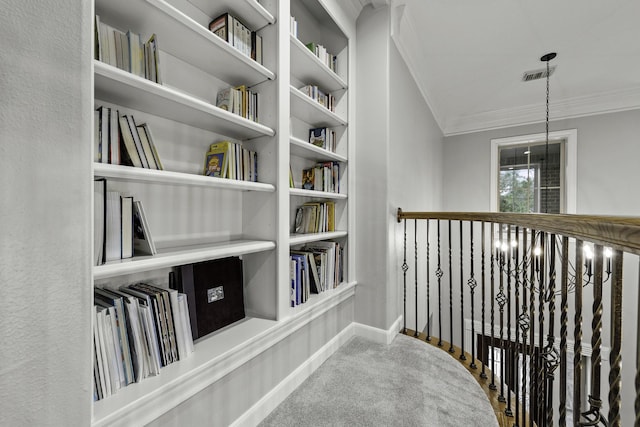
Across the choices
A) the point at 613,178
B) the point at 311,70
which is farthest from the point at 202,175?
the point at 613,178

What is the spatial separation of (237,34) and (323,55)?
2.68 ft

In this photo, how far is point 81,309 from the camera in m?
0.74

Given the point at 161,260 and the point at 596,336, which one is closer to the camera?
the point at 596,336

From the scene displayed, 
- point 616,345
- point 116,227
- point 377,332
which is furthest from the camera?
point 377,332

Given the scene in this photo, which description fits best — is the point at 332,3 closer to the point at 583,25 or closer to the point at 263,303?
the point at 263,303

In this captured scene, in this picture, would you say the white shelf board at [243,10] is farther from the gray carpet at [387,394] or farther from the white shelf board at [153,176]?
the gray carpet at [387,394]

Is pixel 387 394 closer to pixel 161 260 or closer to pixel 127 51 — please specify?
pixel 161 260

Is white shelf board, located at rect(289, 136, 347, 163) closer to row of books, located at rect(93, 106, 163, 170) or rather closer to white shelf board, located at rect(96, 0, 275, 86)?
white shelf board, located at rect(96, 0, 275, 86)

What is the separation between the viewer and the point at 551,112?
4227 millimetres

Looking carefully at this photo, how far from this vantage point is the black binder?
1257mm

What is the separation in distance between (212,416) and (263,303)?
1.73 ft

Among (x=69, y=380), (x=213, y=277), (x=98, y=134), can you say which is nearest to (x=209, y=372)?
(x=213, y=277)

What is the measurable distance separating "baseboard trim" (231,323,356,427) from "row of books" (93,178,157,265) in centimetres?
90

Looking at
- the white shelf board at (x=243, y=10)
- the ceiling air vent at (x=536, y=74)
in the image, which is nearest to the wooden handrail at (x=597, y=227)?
the white shelf board at (x=243, y=10)
